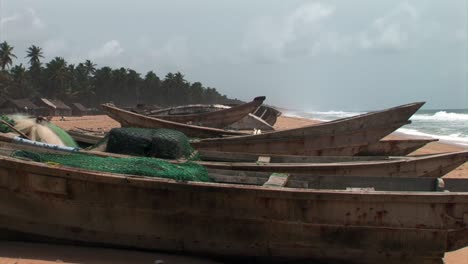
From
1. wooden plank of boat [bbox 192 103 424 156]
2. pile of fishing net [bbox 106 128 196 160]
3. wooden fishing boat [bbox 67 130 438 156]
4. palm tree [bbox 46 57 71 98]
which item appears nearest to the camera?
pile of fishing net [bbox 106 128 196 160]

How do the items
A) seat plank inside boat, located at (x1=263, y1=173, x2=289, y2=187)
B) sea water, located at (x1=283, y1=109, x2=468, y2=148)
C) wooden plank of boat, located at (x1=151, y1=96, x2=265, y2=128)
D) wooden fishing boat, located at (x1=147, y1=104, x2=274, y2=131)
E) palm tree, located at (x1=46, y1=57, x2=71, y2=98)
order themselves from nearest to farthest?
1. seat plank inside boat, located at (x1=263, y1=173, x2=289, y2=187)
2. wooden plank of boat, located at (x1=151, y1=96, x2=265, y2=128)
3. wooden fishing boat, located at (x1=147, y1=104, x2=274, y2=131)
4. sea water, located at (x1=283, y1=109, x2=468, y2=148)
5. palm tree, located at (x1=46, y1=57, x2=71, y2=98)

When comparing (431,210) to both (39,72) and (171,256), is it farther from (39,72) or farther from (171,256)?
(39,72)

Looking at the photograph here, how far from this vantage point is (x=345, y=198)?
15.6 feet

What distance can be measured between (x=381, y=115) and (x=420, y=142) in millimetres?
1228

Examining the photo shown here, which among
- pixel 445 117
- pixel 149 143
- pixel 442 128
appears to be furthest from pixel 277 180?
pixel 445 117

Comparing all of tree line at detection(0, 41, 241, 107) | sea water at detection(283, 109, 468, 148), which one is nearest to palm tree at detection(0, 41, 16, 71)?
tree line at detection(0, 41, 241, 107)

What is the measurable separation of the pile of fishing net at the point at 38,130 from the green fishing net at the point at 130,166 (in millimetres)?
1878

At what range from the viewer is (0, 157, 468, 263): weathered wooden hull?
474 centimetres

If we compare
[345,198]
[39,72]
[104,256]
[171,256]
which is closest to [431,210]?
[345,198]

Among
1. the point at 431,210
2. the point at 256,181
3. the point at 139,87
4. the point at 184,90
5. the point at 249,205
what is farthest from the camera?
the point at 184,90

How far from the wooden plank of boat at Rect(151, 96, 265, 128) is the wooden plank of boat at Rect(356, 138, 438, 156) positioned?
505 cm

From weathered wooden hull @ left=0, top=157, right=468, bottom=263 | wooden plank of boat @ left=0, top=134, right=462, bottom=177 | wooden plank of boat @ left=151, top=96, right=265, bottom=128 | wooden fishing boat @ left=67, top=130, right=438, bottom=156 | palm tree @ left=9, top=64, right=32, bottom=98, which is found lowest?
weathered wooden hull @ left=0, top=157, right=468, bottom=263

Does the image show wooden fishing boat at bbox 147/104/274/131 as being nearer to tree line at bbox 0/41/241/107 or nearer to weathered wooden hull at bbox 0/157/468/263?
weathered wooden hull at bbox 0/157/468/263

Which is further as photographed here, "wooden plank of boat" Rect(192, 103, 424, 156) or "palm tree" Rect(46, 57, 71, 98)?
"palm tree" Rect(46, 57, 71, 98)
